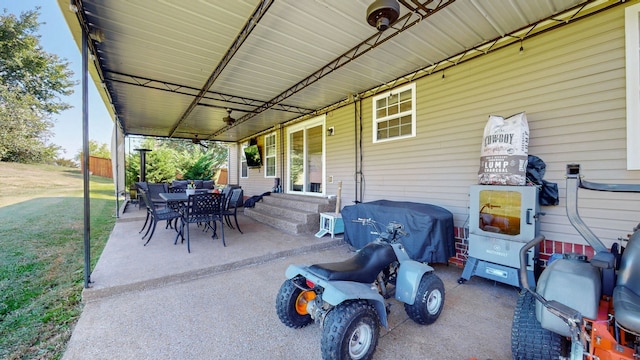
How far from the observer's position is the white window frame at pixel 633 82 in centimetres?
248

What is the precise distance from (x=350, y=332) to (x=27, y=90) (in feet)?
63.7

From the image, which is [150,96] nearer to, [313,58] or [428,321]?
[313,58]

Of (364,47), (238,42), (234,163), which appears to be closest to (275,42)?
(238,42)

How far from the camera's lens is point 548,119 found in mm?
3037

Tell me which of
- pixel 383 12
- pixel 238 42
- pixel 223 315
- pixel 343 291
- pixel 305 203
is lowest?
pixel 223 315

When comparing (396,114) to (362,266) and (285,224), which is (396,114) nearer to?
(285,224)

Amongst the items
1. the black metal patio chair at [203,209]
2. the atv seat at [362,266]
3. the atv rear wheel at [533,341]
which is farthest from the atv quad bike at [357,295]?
the black metal patio chair at [203,209]

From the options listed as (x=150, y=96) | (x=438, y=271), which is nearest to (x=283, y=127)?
(x=150, y=96)

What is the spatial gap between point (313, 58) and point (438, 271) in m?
3.67

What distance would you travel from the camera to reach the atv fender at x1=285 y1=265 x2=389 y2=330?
1.65 meters

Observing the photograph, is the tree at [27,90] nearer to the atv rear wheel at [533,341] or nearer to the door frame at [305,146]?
the door frame at [305,146]

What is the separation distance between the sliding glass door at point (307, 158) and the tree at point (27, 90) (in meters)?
12.5

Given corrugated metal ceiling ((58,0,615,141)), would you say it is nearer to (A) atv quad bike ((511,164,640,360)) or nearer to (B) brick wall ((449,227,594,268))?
(A) atv quad bike ((511,164,640,360))

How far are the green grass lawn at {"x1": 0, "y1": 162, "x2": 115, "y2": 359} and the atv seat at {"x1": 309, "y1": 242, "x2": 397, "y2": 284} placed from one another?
1984 mm
